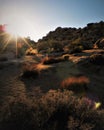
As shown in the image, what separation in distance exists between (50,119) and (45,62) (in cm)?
1397

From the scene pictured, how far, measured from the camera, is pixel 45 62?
827 inches

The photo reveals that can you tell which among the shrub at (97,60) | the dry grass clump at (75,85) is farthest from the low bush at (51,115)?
the shrub at (97,60)

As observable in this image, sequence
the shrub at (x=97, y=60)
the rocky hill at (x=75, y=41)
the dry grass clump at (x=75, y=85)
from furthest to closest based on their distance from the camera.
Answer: the rocky hill at (x=75, y=41) < the shrub at (x=97, y=60) < the dry grass clump at (x=75, y=85)

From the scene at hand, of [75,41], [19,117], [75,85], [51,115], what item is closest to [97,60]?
[75,85]

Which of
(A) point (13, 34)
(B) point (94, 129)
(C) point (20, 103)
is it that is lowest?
(B) point (94, 129)

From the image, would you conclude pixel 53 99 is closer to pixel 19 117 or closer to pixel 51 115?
pixel 51 115

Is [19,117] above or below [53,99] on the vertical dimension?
below

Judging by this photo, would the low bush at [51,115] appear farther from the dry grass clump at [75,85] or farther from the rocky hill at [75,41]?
the rocky hill at [75,41]

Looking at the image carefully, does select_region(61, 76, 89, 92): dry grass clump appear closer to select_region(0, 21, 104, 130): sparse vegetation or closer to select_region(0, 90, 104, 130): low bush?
select_region(0, 21, 104, 130): sparse vegetation

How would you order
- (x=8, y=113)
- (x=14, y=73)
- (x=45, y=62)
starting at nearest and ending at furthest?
(x=8, y=113)
(x=14, y=73)
(x=45, y=62)

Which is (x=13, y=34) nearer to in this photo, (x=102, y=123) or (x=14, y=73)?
(x=14, y=73)

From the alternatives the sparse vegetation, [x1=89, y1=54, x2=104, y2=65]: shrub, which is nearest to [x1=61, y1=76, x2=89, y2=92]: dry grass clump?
the sparse vegetation

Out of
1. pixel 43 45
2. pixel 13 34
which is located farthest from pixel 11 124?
pixel 13 34

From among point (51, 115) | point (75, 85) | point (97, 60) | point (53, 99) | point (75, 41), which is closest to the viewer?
point (51, 115)
